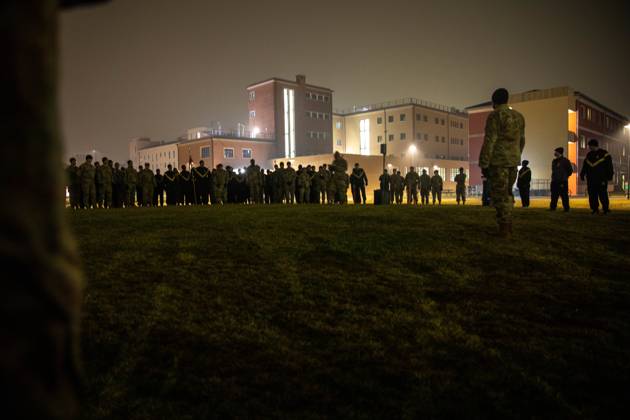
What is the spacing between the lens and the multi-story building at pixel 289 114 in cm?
6512

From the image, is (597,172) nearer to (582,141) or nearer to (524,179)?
(524,179)

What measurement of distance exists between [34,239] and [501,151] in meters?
7.76

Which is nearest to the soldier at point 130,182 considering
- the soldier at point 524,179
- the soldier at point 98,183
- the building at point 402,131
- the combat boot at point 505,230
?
the soldier at point 98,183

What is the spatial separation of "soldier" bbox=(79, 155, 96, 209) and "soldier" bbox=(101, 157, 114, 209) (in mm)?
380

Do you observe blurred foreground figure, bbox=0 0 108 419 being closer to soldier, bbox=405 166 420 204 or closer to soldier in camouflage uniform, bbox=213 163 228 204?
soldier in camouflage uniform, bbox=213 163 228 204

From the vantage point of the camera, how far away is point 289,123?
65.9 metres

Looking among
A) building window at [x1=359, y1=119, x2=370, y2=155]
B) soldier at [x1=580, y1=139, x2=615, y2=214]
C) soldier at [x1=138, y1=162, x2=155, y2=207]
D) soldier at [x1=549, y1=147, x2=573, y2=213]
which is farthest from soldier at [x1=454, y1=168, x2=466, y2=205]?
building window at [x1=359, y1=119, x2=370, y2=155]

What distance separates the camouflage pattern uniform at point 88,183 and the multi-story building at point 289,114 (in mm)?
46344

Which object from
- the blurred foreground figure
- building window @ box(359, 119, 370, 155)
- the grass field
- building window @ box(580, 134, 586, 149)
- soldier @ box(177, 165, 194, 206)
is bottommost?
the grass field

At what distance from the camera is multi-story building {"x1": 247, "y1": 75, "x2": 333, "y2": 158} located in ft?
214

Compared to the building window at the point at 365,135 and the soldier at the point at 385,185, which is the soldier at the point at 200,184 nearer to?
the soldier at the point at 385,185

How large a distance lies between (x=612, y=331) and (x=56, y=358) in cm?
416

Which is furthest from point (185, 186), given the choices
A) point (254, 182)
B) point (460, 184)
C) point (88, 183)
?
point (460, 184)

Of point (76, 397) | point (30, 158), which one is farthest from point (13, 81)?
point (76, 397)
